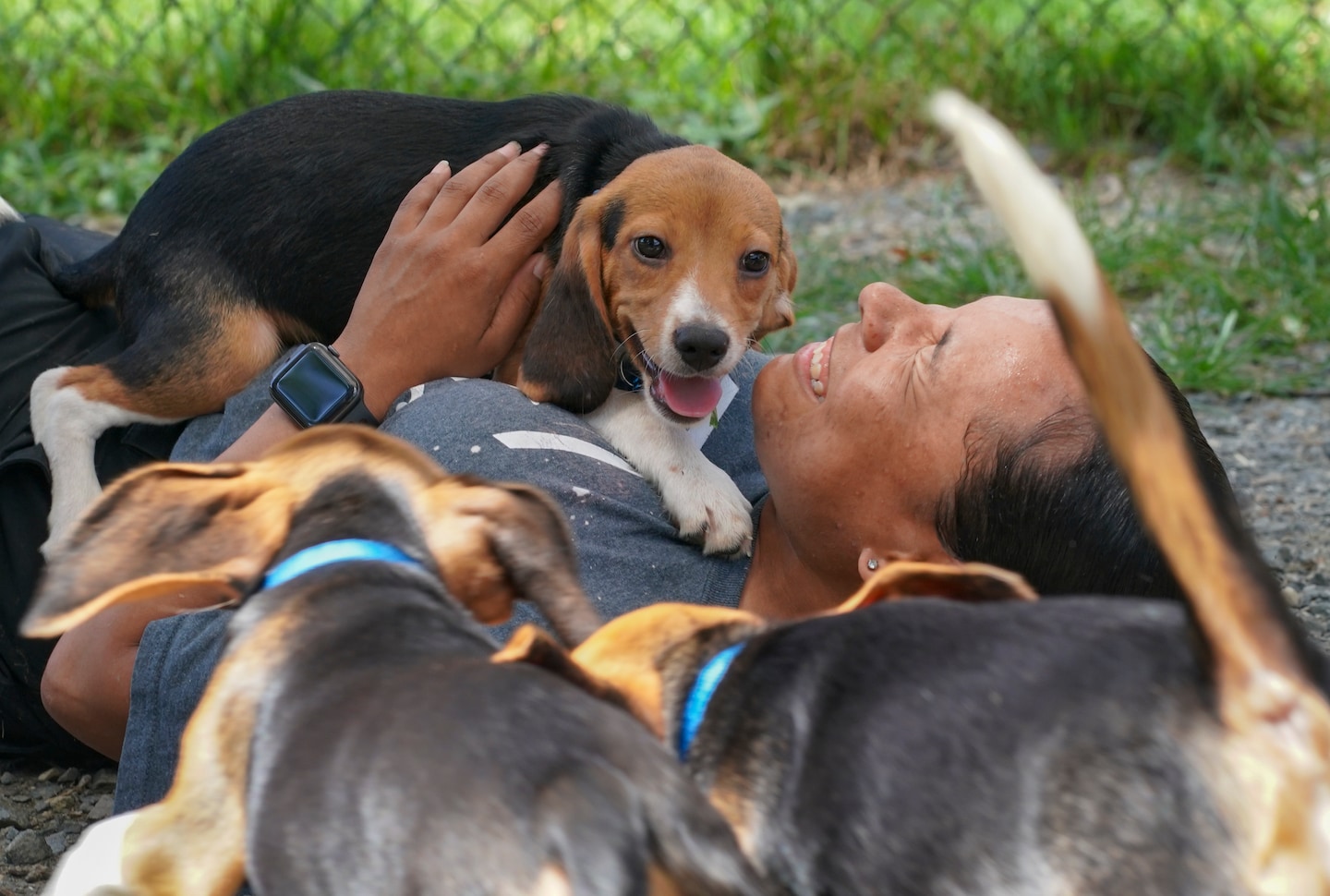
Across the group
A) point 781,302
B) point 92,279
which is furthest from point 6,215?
point 781,302

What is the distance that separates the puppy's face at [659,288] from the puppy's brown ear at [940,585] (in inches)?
56.2

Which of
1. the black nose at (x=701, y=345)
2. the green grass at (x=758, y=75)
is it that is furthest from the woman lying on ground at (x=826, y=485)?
the green grass at (x=758, y=75)

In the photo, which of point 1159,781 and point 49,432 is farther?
point 49,432

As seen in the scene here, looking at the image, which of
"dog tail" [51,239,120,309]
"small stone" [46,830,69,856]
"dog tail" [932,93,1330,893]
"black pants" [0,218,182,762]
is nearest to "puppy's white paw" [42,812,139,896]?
"dog tail" [932,93,1330,893]

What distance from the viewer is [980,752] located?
1309mm

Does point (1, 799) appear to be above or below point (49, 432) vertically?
below

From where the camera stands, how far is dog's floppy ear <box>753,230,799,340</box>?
3.38 m

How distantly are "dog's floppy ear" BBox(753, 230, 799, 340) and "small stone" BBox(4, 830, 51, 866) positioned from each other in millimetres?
1829

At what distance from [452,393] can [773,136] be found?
3.83 metres

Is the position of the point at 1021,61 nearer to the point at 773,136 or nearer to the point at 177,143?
the point at 773,136

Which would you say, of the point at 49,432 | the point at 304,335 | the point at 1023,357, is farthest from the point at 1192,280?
the point at 49,432

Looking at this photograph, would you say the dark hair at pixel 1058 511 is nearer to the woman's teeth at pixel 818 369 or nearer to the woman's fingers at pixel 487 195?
the woman's teeth at pixel 818 369

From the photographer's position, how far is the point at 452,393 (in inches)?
108

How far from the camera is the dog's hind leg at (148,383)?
309 centimetres
